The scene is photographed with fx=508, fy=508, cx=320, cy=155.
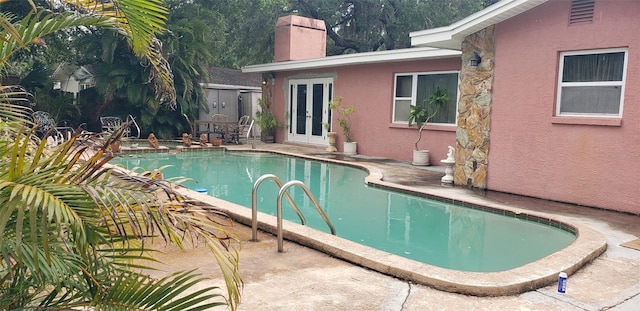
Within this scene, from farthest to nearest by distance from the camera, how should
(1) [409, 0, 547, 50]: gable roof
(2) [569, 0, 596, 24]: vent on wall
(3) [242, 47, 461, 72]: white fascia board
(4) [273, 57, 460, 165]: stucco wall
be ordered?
(4) [273, 57, 460, 165]: stucco wall → (3) [242, 47, 461, 72]: white fascia board → (1) [409, 0, 547, 50]: gable roof → (2) [569, 0, 596, 24]: vent on wall

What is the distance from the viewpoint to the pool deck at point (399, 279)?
138 inches

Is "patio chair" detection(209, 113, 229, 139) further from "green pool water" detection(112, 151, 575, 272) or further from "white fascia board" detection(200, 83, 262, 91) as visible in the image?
"green pool water" detection(112, 151, 575, 272)

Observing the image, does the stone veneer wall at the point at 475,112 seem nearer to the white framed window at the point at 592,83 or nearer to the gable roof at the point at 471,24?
the gable roof at the point at 471,24

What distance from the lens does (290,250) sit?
15.4ft

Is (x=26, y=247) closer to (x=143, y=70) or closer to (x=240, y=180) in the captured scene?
(x=240, y=180)

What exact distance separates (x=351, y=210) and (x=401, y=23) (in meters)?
17.7

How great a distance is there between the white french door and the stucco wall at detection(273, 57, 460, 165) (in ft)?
1.77

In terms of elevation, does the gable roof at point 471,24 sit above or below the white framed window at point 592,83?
above

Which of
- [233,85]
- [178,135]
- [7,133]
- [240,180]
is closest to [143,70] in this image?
[178,135]

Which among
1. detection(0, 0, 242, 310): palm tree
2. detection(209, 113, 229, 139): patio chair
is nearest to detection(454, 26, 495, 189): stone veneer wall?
detection(0, 0, 242, 310): palm tree

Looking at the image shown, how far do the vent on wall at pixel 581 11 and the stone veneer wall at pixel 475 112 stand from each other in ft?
4.25

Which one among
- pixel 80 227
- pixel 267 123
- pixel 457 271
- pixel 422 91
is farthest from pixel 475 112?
pixel 267 123

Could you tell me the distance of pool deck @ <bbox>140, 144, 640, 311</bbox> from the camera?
3502 mm

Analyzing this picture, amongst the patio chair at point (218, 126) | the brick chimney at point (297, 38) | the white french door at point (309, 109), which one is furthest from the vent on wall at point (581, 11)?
the patio chair at point (218, 126)
